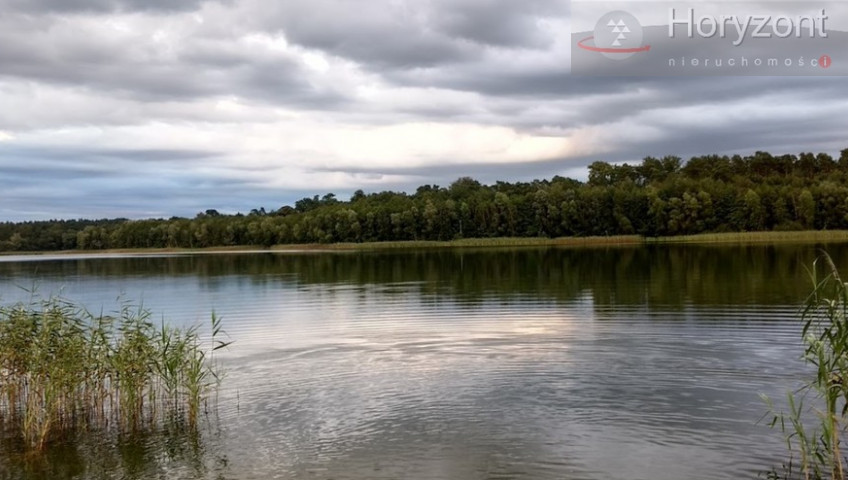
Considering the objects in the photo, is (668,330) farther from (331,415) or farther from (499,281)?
(499,281)

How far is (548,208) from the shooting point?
14512 centimetres

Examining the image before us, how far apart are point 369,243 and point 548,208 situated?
4324cm

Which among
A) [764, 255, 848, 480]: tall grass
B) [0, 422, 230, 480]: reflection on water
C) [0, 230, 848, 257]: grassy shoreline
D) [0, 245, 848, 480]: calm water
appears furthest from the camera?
[0, 230, 848, 257]: grassy shoreline

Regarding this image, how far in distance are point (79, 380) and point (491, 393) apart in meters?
10.3

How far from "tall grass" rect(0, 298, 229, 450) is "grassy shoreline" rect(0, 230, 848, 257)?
10502 cm

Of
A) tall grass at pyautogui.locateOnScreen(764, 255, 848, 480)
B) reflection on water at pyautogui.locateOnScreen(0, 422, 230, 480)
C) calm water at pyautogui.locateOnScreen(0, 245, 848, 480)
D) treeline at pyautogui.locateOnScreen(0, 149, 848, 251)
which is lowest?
reflection on water at pyautogui.locateOnScreen(0, 422, 230, 480)

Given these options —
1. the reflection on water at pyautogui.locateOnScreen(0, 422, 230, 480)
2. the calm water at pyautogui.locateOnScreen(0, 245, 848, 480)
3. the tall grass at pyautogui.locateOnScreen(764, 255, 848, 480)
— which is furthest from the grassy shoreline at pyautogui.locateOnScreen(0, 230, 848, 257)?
the reflection on water at pyautogui.locateOnScreen(0, 422, 230, 480)

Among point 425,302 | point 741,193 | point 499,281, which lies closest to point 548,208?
point 741,193

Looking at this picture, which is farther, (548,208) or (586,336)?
(548,208)

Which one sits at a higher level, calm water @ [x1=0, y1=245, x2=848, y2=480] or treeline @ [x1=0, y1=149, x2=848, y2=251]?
treeline @ [x1=0, y1=149, x2=848, y2=251]

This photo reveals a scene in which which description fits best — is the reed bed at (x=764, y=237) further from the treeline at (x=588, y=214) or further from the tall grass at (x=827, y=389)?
the tall grass at (x=827, y=389)

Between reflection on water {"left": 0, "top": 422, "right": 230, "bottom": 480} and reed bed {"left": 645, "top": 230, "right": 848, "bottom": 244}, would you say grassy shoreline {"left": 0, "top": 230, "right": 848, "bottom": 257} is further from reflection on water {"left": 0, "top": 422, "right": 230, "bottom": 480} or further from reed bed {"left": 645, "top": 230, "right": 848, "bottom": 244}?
reflection on water {"left": 0, "top": 422, "right": 230, "bottom": 480}

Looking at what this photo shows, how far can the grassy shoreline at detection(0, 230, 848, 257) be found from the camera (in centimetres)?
11546

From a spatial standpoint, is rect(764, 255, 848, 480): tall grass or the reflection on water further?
the reflection on water
